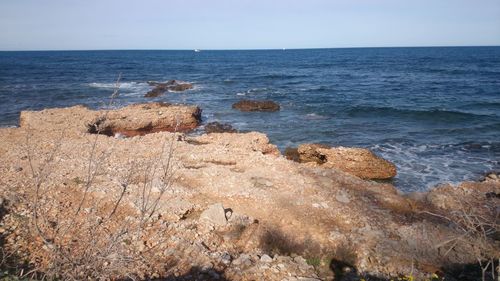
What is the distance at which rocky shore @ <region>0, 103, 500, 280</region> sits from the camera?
19.5 feet

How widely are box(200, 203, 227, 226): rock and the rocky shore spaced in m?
0.02

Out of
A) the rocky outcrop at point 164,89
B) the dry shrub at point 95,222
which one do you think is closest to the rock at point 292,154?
the dry shrub at point 95,222

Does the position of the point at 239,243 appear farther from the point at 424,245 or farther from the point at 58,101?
the point at 58,101

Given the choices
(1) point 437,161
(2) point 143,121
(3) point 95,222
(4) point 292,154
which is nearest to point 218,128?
(2) point 143,121

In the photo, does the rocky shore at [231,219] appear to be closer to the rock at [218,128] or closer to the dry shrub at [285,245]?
the dry shrub at [285,245]

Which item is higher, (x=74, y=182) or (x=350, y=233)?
(x=74, y=182)

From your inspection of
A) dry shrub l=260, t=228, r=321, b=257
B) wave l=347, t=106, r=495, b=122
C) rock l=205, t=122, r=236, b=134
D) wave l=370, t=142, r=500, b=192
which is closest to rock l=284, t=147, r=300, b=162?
wave l=370, t=142, r=500, b=192

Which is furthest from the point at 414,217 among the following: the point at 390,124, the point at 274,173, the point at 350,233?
the point at 390,124

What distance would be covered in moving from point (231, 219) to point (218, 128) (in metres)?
12.3

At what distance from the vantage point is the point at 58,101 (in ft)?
91.2

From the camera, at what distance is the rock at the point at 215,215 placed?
7.37 meters

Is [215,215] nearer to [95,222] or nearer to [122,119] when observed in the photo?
[95,222]

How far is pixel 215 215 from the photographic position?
294 inches

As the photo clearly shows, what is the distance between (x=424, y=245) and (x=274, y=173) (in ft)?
13.6
